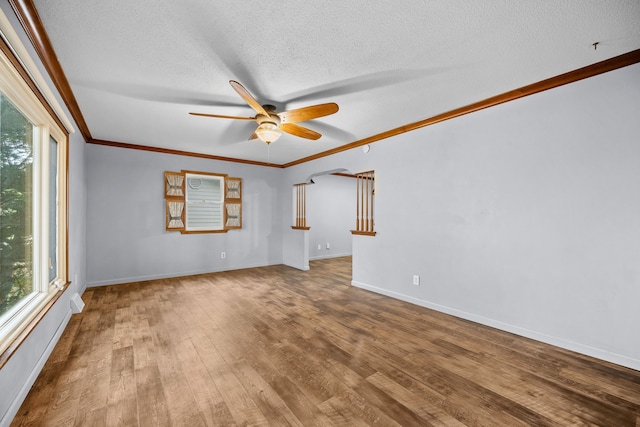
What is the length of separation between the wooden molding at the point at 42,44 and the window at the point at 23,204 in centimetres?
33

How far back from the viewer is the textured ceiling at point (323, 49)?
1.67 metres

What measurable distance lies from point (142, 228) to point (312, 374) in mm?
4313

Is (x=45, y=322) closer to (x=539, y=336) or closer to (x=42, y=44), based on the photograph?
(x=42, y=44)

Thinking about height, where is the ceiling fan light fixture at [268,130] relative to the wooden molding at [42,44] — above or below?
below

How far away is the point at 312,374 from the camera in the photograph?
205 cm

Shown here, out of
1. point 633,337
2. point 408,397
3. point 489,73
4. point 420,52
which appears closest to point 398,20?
point 420,52

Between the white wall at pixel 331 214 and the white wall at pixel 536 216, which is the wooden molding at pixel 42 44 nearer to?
the white wall at pixel 536 216

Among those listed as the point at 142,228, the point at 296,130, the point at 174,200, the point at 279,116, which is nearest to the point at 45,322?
the point at 279,116

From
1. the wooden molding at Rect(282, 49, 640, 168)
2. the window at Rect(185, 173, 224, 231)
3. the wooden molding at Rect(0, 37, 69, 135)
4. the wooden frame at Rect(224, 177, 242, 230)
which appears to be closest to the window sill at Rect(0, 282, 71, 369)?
the wooden molding at Rect(0, 37, 69, 135)

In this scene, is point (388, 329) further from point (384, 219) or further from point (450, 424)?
point (384, 219)

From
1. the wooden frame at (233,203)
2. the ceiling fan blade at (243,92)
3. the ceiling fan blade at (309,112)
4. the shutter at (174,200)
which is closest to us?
the ceiling fan blade at (243,92)

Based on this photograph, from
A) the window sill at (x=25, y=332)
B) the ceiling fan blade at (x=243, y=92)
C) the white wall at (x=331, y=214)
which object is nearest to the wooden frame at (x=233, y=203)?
the white wall at (x=331, y=214)

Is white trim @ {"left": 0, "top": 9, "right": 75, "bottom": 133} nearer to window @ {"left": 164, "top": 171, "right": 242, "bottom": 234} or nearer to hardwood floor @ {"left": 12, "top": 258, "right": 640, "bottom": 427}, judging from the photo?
hardwood floor @ {"left": 12, "top": 258, "right": 640, "bottom": 427}

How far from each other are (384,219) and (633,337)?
2.62 metres
